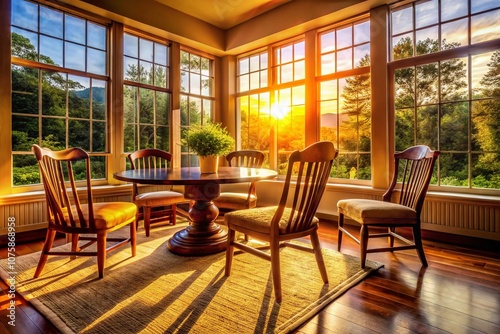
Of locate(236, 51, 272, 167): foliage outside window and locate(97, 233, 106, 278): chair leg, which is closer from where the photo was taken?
locate(97, 233, 106, 278): chair leg

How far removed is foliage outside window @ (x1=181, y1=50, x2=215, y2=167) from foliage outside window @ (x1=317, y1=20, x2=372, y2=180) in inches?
80.5

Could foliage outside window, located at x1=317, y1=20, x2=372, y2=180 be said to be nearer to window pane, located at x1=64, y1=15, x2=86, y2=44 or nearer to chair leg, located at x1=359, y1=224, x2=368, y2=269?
chair leg, located at x1=359, y1=224, x2=368, y2=269

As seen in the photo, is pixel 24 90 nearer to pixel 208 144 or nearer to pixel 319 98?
pixel 208 144

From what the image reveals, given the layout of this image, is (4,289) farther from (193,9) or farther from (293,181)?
(193,9)

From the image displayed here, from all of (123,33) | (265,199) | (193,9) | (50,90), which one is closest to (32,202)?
(50,90)

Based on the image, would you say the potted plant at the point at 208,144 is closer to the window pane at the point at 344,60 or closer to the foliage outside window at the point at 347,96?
the foliage outside window at the point at 347,96

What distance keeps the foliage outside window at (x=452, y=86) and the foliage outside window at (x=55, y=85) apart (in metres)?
3.79

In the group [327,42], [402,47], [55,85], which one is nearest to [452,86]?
[402,47]

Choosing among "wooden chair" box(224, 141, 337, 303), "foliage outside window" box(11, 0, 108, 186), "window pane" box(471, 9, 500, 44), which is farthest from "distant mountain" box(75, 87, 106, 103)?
"window pane" box(471, 9, 500, 44)

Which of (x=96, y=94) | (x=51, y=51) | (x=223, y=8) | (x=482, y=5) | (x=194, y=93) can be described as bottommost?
(x=96, y=94)

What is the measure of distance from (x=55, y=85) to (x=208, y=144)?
2.29 m

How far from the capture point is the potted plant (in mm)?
2482

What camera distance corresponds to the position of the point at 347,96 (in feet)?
12.7

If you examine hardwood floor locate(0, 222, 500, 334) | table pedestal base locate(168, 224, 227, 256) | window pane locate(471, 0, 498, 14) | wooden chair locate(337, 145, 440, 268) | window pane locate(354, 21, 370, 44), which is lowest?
hardwood floor locate(0, 222, 500, 334)
